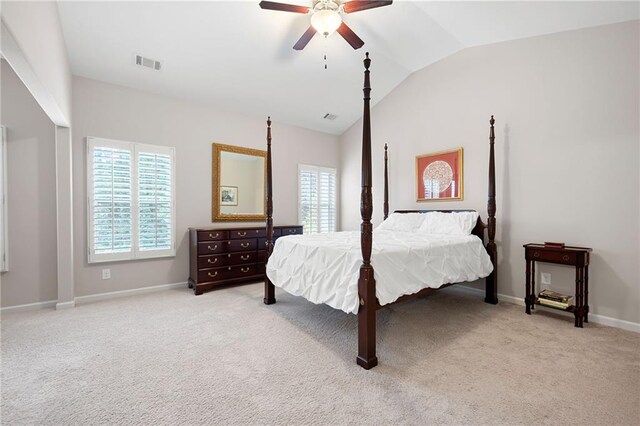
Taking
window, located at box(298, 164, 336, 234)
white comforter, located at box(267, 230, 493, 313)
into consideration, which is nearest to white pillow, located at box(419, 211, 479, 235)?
white comforter, located at box(267, 230, 493, 313)

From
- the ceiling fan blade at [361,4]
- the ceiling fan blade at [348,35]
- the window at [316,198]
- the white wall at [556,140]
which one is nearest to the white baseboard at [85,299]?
the window at [316,198]

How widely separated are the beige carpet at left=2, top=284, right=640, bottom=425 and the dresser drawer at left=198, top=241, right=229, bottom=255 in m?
0.98

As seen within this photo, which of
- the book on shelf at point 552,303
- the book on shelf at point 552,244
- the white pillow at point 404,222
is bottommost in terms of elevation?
the book on shelf at point 552,303

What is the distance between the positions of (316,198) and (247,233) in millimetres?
1821

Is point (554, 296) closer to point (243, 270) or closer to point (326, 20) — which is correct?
point (326, 20)

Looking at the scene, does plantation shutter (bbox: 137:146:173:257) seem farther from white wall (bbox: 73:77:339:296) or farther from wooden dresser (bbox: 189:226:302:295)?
wooden dresser (bbox: 189:226:302:295)

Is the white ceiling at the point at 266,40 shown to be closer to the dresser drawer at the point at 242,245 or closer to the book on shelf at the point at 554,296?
the dresser drawer at the point at 242,245

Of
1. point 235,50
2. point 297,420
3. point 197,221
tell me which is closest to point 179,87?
point 235,50

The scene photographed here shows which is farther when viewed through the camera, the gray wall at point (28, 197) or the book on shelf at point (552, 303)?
the gray wall at point (28, 197)

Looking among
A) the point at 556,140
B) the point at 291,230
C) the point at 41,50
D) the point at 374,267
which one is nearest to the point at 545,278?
the point at 556,140

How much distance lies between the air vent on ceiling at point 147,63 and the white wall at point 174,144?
21.7 inches

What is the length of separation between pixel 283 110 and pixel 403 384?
445 centimetres

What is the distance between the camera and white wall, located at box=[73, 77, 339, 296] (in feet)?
11.7

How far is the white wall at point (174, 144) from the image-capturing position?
3.58 m
